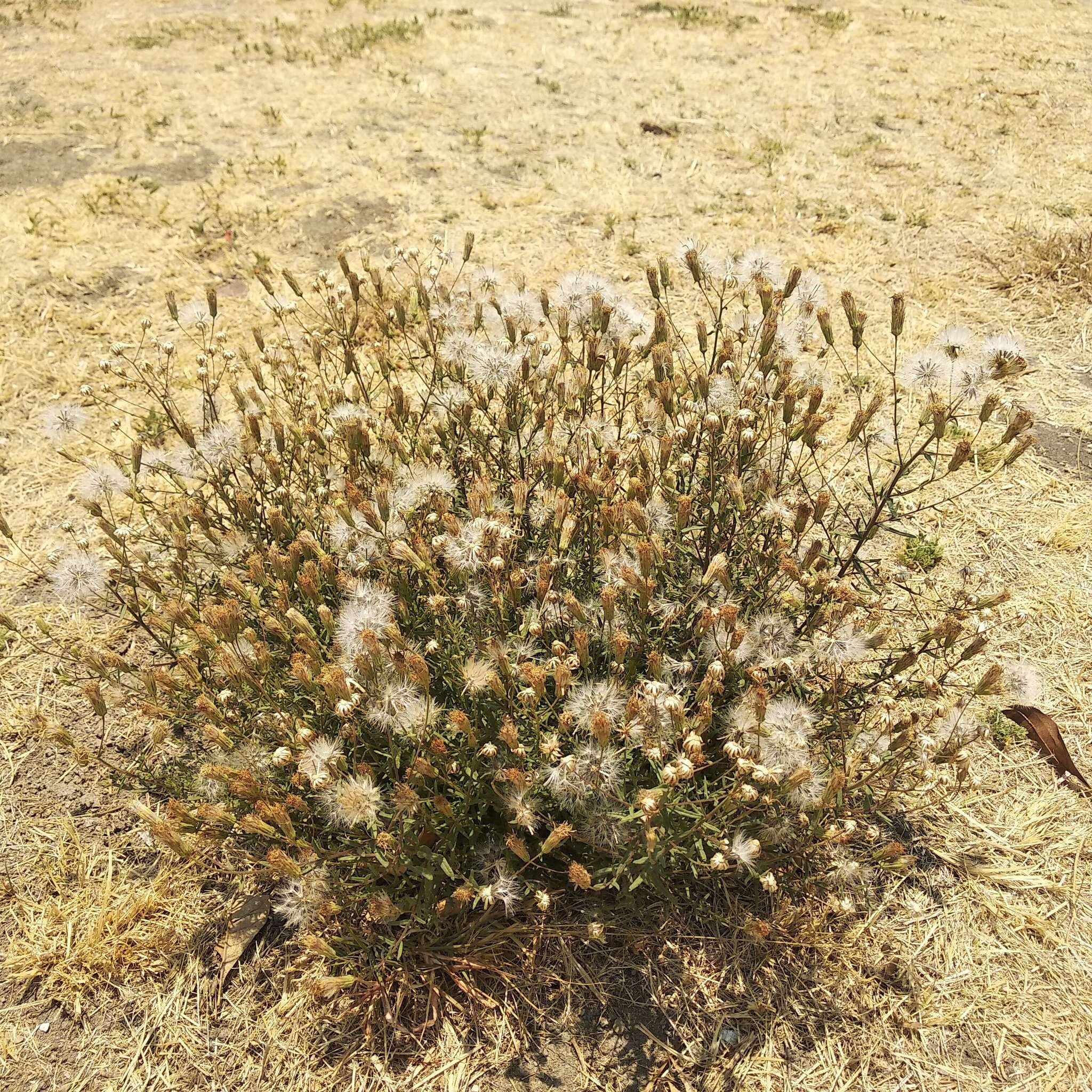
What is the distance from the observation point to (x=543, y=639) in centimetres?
262

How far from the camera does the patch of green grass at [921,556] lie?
360 centimetres

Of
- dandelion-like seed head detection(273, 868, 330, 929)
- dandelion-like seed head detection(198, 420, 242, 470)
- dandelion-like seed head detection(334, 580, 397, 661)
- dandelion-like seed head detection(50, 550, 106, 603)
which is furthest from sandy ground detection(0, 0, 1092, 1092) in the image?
dandelion-like seed head detection(198, 420, 242, 470)

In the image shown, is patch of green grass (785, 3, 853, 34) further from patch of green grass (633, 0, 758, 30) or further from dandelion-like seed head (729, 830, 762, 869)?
dandelion-like seed head (729, 830, 762, 869)

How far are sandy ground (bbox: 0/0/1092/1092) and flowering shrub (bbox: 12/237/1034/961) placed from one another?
0.32 m

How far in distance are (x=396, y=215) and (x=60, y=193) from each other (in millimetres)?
3022

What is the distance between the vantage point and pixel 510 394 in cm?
298

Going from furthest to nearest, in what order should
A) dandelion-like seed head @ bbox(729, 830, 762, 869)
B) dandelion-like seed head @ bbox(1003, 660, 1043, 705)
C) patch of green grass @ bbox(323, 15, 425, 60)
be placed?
patch of green grass @ bbox(323, 15, 425, 60)
dandelion-like seed head @ bbox(1003, 660, 1043, 705)
dandelion-like seed head @ bbox(729, 830, 762, 869)

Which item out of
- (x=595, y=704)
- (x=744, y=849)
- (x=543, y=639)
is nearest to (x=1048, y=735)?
(x=744, y=849)

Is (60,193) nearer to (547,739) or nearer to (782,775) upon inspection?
(547,739)

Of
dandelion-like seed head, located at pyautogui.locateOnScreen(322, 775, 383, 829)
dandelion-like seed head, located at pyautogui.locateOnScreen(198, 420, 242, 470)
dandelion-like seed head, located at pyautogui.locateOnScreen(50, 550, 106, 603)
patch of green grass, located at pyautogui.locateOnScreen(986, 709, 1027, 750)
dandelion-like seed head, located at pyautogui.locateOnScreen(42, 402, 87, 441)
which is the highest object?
dandelion-like seed head, located at pyautogui.locateOnScreen(198, 420, 242, 470)

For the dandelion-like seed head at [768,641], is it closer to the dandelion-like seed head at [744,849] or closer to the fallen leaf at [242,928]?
the dandelion-like seed head at [744,849]

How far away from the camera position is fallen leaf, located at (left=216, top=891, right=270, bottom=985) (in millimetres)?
2498

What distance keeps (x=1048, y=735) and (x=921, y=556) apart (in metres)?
0.99

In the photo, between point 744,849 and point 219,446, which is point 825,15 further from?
point 744,849
